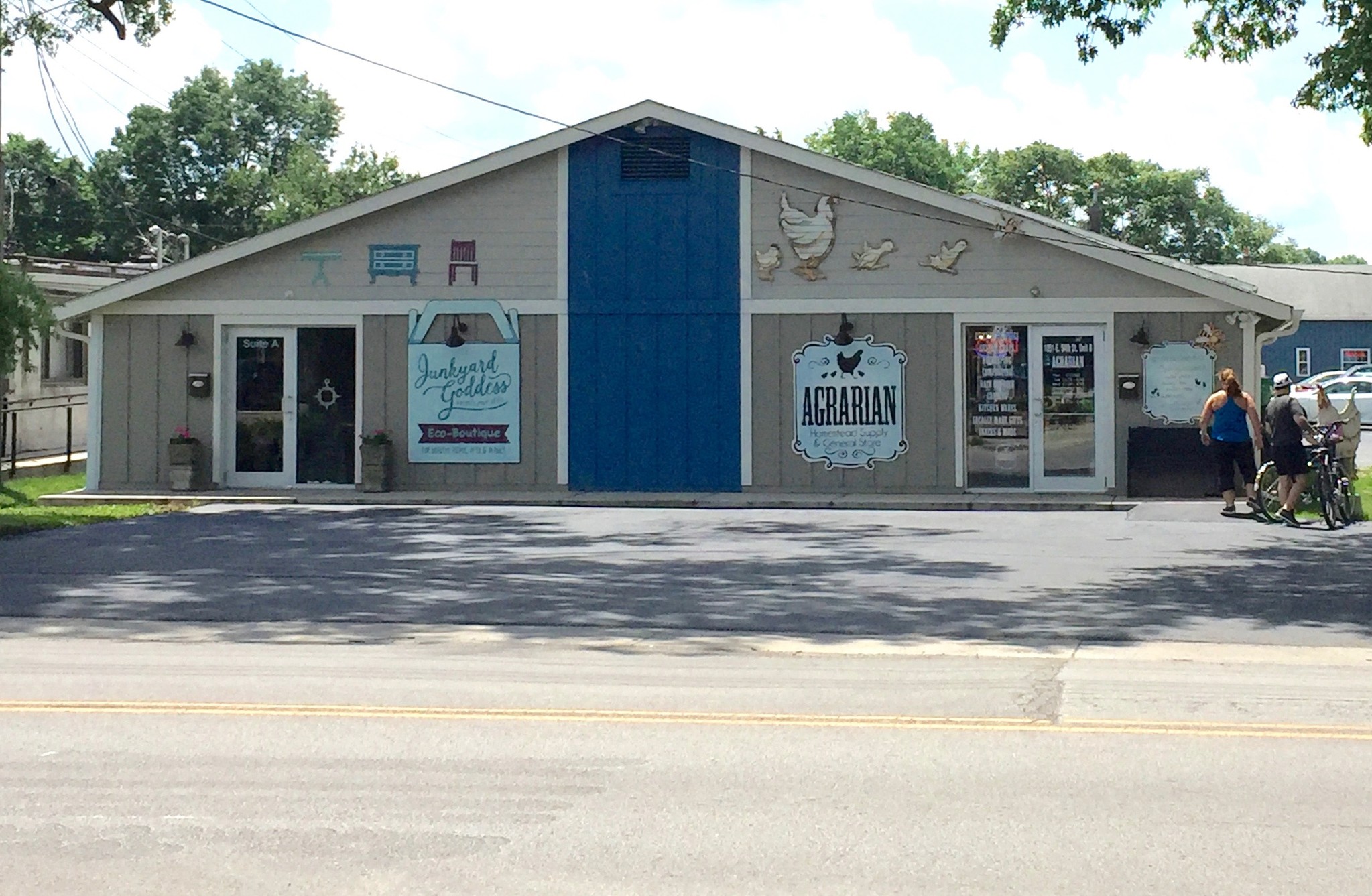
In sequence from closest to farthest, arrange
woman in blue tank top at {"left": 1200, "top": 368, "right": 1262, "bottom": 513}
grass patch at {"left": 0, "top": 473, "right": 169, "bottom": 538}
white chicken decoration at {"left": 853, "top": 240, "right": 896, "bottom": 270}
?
grass patch at {"left": 0, "top": 473, "right": 169, "bottom": 538}
woman in blue tank top at {"left": 1200, "top": 368, "right": 1262, "bottom": 513}
white chicken decoration at {"left": 853, "top": 240, "right": 896, "bottom": 270}

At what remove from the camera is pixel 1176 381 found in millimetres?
22312

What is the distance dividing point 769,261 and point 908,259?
1.93 m

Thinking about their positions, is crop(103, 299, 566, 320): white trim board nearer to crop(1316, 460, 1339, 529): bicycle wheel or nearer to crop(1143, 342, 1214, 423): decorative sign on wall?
crop(1143, 342, 1214, 423): decorative sign on wall

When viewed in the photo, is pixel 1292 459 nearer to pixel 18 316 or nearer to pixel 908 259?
pixel 908 259

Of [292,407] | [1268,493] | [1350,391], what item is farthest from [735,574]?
[1350,391]

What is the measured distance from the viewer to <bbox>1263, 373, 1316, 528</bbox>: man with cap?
18094 millimetres

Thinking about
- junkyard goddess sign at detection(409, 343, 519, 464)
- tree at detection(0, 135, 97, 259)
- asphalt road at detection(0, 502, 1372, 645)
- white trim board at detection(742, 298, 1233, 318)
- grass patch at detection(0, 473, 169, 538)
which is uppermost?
tree at detection(0, 135, 97, 259)

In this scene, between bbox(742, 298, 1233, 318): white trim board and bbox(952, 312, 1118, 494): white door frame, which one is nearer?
bbox(742, 298, 1233, 318): white trim board

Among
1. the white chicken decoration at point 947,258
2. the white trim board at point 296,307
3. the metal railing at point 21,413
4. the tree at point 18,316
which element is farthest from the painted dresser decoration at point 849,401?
the metal railing at point 21,413

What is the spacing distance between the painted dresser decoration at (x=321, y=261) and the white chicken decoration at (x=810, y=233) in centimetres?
646

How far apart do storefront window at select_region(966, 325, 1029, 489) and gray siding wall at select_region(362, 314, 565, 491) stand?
5880 mm

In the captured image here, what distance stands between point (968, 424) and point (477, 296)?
7.18 m

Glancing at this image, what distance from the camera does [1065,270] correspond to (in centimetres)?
2253

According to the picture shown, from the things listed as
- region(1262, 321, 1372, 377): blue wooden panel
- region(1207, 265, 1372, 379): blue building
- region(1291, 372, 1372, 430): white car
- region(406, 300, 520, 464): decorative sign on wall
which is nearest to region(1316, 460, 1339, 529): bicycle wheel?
region(406, 300, 520, 464): decorative sign on wall
